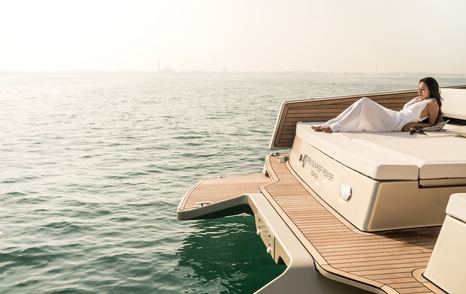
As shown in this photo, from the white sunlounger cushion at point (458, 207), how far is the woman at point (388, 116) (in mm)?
3418

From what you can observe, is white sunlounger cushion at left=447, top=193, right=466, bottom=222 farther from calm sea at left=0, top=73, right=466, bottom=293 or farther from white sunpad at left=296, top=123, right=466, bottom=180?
calm sea at left=0, top=73, right=466, bottom=293


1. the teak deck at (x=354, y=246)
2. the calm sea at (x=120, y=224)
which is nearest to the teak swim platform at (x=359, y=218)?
the teak deck at (x=354, y=246)

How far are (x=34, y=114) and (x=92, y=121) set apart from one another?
26.8ft

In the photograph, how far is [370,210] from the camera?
Result: 4961 mm

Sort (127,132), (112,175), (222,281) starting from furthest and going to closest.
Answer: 1. (127,132)
2. (112,175)
3. (222,281)

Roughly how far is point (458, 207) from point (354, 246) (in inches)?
49.3

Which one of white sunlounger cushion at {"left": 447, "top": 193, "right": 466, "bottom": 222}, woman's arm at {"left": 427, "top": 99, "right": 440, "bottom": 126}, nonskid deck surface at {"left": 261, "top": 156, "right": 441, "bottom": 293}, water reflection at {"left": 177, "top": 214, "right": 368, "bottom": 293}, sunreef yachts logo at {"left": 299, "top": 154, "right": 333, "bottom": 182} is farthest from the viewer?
woman's arm at {"left": 427, "top": 99, "right": 440, "bottom": 126}

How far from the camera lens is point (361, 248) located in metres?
4.68

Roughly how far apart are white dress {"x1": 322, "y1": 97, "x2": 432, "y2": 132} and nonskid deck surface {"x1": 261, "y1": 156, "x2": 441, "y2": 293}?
1681 millimetres

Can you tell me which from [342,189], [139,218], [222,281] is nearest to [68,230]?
[139,218]

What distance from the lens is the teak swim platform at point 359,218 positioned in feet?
14.1

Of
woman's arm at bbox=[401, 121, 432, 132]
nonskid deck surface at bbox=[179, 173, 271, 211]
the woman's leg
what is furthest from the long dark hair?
nonskid deck surface at bbox=[179, 173, 271, 211]

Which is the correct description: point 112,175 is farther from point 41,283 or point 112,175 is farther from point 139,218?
point 41,283

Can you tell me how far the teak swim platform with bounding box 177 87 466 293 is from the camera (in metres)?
4.30
